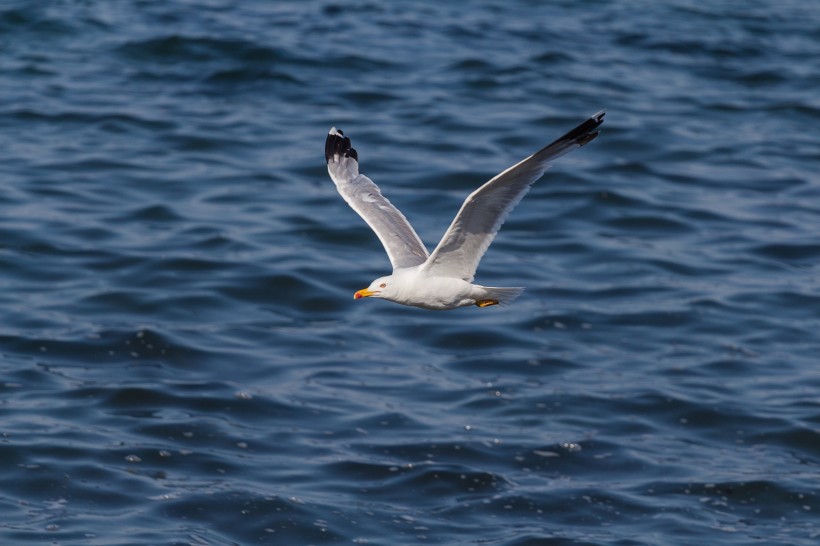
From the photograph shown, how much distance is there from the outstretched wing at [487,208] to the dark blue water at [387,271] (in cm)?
335

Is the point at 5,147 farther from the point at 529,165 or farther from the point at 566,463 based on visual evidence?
the point at 529,165

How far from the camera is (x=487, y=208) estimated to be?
8820 mm

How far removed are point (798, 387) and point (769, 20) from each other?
39.4ft

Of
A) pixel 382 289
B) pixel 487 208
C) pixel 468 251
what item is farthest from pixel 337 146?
pixel 487 208

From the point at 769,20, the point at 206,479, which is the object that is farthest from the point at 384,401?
the point at 769,20

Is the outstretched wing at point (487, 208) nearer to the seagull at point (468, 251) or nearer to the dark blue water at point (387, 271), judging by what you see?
the seagull at point (468, 251)

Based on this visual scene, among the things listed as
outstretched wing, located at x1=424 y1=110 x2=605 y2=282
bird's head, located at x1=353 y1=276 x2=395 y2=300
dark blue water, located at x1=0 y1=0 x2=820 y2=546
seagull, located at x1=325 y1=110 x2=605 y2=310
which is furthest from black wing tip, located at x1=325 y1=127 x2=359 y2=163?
dark blue water, located at x1=0 y1=0 x2=820 y2=546

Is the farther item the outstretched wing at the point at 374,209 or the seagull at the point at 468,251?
the outstretched wing at the point at 374,209

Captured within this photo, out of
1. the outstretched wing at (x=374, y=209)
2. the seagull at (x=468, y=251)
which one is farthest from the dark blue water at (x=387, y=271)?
the seagull at (x=468, y=251)

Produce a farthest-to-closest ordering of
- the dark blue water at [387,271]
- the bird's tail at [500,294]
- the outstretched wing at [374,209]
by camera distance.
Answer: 1. the dark blue water at [387,271]
2. the outstretched wing at [374,209]
3. the bird's tail at [500,294]

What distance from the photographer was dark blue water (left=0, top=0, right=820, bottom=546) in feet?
40.2

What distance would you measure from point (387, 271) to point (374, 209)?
5.34m

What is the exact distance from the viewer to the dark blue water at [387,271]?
483 inches

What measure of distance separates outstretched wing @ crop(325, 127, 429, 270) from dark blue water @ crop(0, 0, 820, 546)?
2763 millimetres
